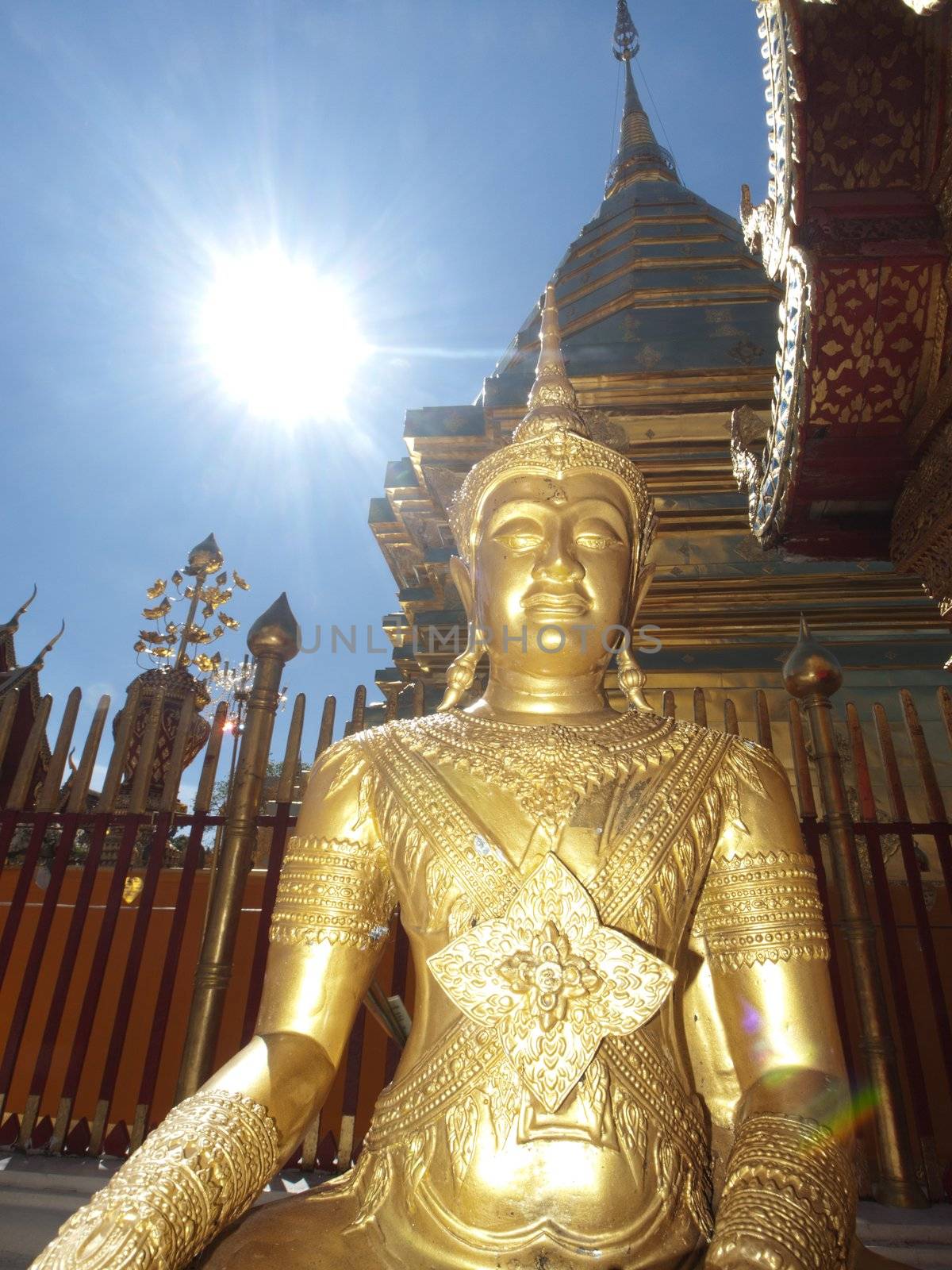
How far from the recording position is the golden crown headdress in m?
2.38

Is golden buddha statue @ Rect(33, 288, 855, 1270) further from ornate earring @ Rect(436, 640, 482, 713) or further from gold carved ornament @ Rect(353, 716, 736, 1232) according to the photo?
ornate earring @ Rect(436, 640, 482, 713)

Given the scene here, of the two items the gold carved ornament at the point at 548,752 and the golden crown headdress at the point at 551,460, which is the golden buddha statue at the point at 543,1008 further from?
the golden crown headdress at the point at 551,460

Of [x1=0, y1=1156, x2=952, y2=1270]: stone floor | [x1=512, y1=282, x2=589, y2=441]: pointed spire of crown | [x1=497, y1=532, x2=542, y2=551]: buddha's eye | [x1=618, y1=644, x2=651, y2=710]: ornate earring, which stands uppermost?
[x1=512, y1=282, x2=589, y2=441]: pointed spire of crown

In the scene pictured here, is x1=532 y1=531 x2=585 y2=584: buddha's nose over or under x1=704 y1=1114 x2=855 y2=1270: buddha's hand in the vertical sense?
over

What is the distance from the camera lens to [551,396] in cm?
267

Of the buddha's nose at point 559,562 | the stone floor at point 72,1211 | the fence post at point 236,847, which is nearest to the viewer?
the buddha's nose at point 559,562

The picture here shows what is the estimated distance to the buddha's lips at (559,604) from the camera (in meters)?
2.16

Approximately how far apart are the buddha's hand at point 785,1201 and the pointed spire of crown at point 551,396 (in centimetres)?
185

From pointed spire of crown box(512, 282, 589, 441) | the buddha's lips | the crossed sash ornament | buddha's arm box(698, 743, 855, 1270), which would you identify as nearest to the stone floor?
buddha's arm box(698, 743, 855, 1270)

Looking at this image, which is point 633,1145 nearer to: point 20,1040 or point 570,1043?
point 570,1043

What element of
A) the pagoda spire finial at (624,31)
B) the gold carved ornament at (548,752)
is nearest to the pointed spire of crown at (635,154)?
the pagoda spire finial at (624,31)

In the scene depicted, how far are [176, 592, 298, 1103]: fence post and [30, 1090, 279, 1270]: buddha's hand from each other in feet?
5.63

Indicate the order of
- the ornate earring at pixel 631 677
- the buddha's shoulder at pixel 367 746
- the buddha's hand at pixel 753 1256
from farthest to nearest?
the ornate earring at pixel 631 677 → the buddha's shoulder at pixel 367 746 → the buddha's hand at pixel 753 1256

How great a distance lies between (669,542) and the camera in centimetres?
711
